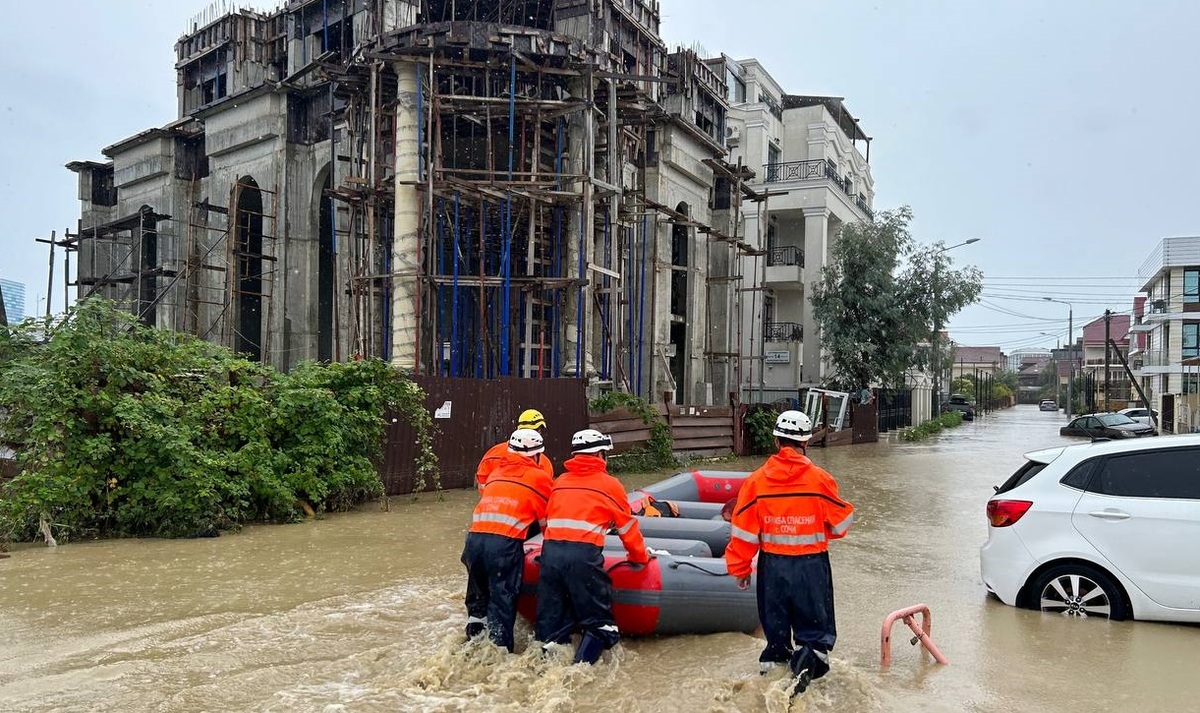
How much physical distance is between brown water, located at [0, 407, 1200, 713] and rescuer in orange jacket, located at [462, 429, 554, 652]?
23cm

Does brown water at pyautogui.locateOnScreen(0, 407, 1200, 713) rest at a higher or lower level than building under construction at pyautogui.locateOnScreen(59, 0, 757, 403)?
lower

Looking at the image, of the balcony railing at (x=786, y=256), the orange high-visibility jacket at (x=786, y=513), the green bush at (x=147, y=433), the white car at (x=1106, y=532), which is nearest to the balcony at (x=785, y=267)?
the balcony railing at (x=786, y=256)

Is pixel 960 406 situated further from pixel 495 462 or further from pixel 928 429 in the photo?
pixel 495 462

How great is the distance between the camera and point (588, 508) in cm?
568

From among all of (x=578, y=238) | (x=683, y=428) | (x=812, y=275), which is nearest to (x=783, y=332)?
(x=812, y=275)

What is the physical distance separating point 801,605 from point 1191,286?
53.0m

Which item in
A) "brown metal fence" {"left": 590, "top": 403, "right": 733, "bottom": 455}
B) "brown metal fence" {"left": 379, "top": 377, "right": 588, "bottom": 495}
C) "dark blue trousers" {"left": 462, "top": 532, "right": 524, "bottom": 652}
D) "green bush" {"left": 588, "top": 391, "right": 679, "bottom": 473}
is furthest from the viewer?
"green bush" {"left": 588, "top": 391, "right": 679, "bottom": 473}

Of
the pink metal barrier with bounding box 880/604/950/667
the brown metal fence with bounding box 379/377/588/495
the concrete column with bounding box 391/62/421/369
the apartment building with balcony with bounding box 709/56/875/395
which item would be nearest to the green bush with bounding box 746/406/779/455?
the brown metal fence with bounding box 379/377/588/495

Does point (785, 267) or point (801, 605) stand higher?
point (785, 267)

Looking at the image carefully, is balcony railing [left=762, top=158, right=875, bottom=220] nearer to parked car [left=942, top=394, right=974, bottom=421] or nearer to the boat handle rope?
parked car [left=942, top=394, right=974, bottom=421]

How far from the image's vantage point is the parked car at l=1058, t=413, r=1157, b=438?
32.3m

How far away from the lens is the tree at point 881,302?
31.6 metres

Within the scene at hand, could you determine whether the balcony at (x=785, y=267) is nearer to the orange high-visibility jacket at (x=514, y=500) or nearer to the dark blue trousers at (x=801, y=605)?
the orange high-visibility jacket at (x=514, y=500)

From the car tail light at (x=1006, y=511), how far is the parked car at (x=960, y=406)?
175 ft
